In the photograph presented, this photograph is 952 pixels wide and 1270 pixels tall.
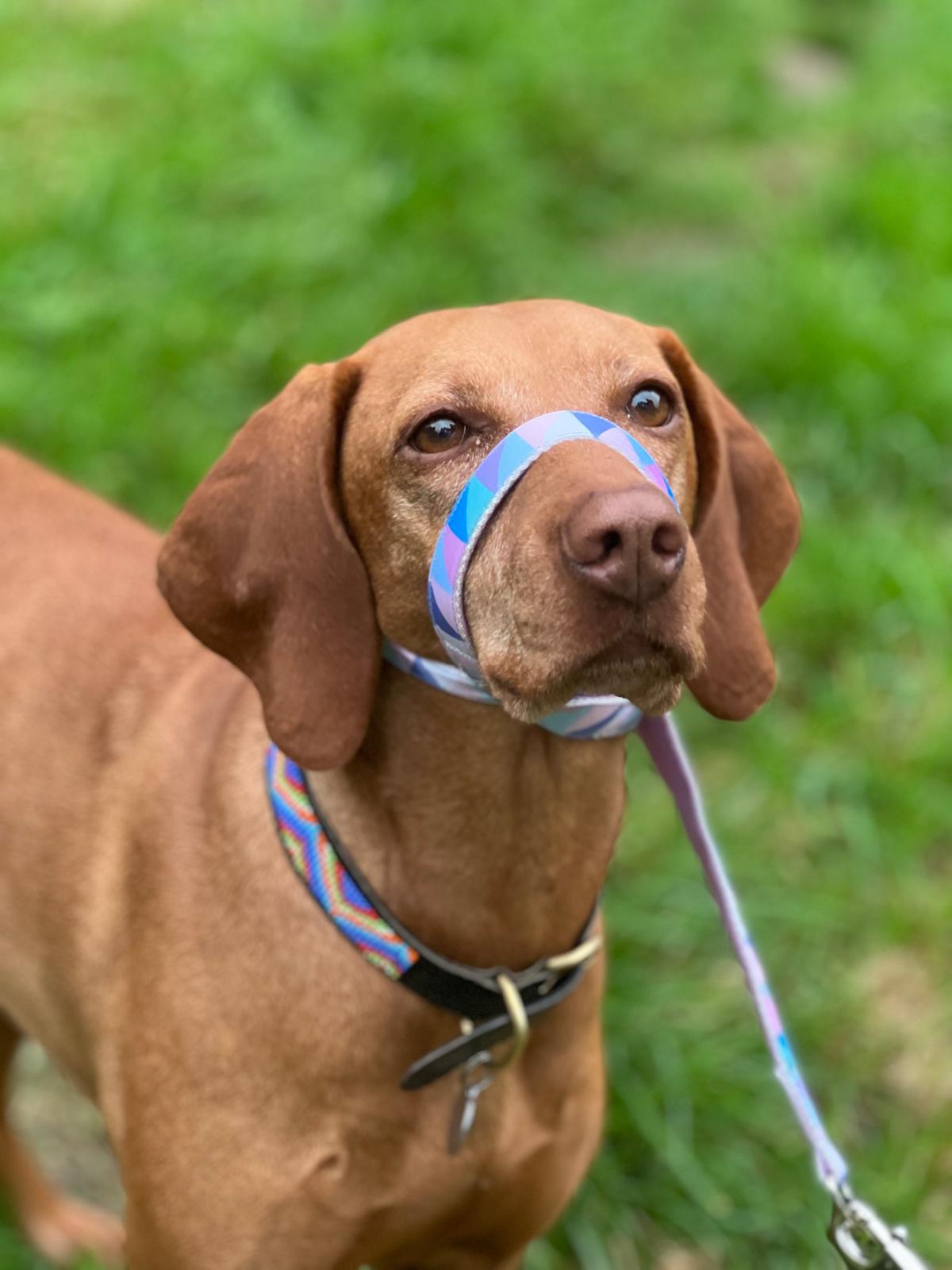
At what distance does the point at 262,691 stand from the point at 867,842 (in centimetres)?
216

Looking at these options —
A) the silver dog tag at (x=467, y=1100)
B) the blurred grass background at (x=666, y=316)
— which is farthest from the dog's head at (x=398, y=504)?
the blurred grass background at (x=666, y=316)

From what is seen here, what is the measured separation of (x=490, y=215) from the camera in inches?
223

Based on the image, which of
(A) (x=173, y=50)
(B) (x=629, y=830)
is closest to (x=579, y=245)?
(A) (x=173, y=50)

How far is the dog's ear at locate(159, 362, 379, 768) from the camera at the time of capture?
220cm

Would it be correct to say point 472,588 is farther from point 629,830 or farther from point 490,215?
point 490,215

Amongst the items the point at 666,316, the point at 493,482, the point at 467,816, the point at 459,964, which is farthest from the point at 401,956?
the point at 666,316

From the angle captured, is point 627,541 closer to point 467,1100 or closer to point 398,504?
point 398,504

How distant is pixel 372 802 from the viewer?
7.41ft

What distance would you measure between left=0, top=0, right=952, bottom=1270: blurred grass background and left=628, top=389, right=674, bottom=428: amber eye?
176cm

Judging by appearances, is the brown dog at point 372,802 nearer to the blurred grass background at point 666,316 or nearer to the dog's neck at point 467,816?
the dog's neck at point 467,816

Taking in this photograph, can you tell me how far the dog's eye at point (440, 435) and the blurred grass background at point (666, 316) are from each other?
1826 millimetres

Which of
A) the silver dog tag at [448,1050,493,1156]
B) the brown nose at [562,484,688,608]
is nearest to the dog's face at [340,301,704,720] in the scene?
the brown nose at [562,484,688,608]

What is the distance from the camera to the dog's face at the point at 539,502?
1824mm

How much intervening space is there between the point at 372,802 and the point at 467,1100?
47 cm
